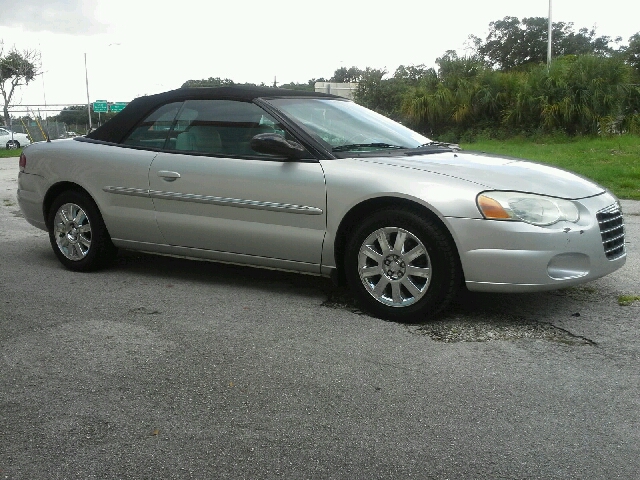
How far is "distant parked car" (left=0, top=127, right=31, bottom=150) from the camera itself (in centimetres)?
3953

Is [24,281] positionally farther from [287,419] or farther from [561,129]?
[561,129]

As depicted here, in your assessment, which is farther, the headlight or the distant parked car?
the distant parked car

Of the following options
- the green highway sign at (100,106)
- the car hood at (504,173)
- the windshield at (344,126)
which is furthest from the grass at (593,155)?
the green highway sign at (100,106)

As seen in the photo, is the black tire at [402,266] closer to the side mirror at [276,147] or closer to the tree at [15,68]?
the side mirror at [276,147]

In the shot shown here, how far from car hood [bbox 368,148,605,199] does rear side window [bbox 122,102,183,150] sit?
1792mm

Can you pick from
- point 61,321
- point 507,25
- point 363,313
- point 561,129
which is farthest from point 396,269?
point 507,25

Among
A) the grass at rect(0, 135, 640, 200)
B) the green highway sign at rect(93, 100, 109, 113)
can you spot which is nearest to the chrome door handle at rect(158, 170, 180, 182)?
the grass at rect(0, 135, 640, 200)

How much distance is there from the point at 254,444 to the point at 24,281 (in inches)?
147

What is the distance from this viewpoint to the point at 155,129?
Answer: 6410 mm

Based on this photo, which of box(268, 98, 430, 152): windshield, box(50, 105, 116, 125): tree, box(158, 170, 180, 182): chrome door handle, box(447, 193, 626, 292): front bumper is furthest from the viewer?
box(50, 105, 116, 125): tree

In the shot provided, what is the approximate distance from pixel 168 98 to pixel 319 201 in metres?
1.78

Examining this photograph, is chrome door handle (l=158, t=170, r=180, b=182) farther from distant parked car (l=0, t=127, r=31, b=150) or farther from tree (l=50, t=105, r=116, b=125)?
distant parked car (l=0, t=127, r=31, b=150)

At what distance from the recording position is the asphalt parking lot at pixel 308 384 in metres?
3.22

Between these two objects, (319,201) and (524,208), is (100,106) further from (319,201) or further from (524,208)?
(524,208)
